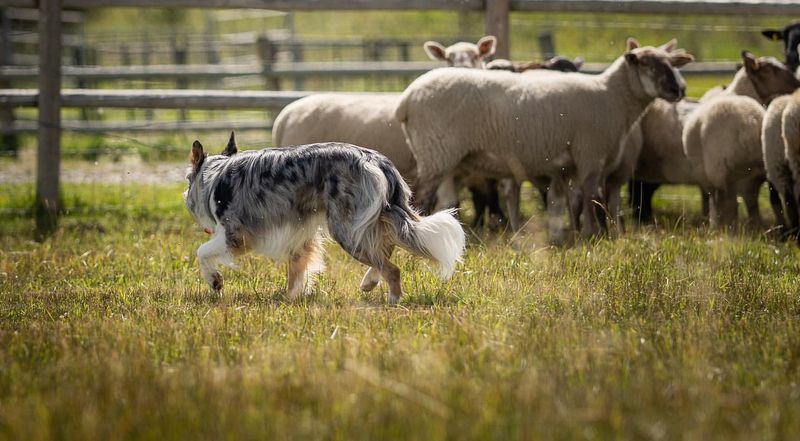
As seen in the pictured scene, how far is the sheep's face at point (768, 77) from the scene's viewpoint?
356 inches

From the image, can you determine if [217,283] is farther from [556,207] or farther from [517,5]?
[517,5]

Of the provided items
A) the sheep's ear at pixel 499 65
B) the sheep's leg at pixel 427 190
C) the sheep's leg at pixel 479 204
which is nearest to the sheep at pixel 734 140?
the sheep's ear at pixel 499 65

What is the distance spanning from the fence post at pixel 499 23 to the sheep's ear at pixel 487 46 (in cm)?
18

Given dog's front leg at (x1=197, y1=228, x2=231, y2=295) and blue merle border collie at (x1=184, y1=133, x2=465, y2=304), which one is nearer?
blue merle border collie at (x1=184, y1=133, x2=465, y2=304)

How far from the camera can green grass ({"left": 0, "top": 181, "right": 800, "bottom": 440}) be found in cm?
352

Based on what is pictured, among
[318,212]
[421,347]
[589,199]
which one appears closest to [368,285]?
[318,212]

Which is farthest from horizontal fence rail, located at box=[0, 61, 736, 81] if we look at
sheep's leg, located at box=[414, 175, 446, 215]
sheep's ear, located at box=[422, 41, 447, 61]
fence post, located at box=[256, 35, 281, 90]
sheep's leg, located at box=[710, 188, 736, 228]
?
sheep's leg, located at box=[414, 175, 446, 215]

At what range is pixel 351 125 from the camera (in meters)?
8.82

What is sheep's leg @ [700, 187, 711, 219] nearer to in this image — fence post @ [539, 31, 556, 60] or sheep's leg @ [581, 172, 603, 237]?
sheep's leg @ [581, 172, 603, 237]

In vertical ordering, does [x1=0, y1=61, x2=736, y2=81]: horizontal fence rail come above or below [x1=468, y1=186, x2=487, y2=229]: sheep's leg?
above

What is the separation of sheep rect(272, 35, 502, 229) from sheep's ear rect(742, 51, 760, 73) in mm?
2703

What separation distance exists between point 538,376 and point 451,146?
14.3ft

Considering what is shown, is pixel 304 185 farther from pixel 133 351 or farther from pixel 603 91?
pixel 603 91

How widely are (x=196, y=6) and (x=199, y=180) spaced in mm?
3811
